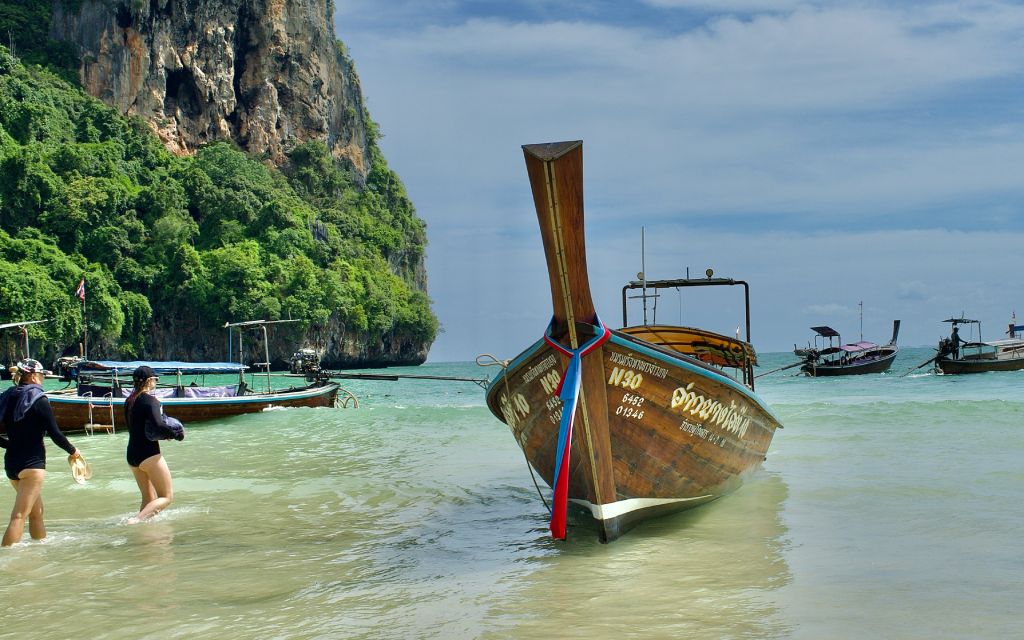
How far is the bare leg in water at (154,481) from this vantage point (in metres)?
7.92

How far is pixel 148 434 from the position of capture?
7.70m

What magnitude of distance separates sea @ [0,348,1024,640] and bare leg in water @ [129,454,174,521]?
21 centimetres

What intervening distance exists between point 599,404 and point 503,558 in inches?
57.2

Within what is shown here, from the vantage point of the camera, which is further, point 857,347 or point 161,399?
point 857,347

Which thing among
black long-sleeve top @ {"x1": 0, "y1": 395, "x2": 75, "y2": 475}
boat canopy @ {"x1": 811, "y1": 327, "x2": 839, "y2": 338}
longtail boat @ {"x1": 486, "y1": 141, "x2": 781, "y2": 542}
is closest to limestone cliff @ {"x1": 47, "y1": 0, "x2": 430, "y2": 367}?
boat canopy @ {"x1": 811, "y1": 327, "x2": 839, "y2": 338}

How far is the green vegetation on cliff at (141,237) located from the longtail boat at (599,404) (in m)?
48.1

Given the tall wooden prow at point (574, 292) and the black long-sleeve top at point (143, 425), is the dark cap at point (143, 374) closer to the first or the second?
the black long-sleeve top at point (143, 425)

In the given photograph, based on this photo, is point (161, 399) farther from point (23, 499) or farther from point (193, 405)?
point (23, 499)

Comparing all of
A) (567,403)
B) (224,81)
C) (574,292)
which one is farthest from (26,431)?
(224,81)

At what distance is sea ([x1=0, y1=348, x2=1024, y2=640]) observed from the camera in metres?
5.23

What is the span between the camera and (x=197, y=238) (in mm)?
67500

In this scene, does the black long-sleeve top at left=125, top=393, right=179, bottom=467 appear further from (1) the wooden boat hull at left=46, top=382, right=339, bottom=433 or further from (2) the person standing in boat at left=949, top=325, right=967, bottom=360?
(2) the person standing in boat at left=949, top=325, right=967, bottom=360

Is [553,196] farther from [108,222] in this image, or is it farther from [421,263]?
[421,263]

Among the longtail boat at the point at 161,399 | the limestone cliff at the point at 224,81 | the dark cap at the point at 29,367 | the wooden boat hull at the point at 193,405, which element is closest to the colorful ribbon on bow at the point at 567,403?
the dark cap at the point at 29,367
